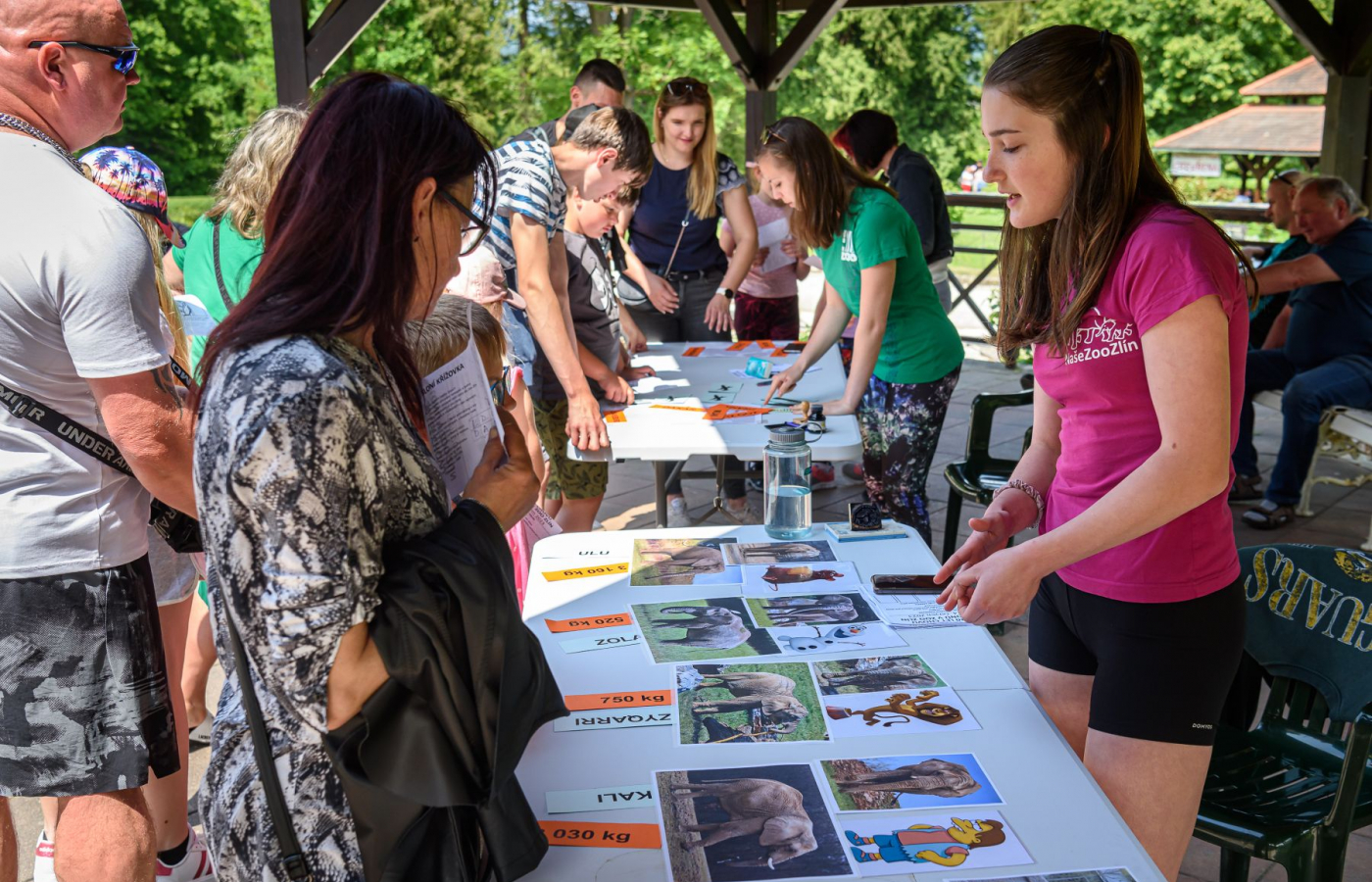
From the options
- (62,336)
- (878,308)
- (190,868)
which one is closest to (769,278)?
(878,308)

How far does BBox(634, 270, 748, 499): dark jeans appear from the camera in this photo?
478cm

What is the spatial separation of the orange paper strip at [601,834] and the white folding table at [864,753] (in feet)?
0.03

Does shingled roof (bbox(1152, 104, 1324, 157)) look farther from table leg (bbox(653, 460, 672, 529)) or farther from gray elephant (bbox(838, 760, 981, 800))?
gray elephant (bbox(838, 760, 981, 800))

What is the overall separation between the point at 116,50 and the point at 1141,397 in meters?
1.61

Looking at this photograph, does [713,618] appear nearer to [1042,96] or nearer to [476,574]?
[476,574]

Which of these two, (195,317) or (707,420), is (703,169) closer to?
(707,420)

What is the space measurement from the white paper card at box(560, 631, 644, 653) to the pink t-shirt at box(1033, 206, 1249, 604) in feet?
2.18

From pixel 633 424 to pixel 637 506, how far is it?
2.00 meters

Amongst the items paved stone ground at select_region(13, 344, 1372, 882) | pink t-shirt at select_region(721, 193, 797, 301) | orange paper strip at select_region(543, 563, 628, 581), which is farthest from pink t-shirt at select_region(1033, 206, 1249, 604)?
pink t-shirt at select_region(721, 193, 797, 301)

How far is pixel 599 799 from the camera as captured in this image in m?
1.33

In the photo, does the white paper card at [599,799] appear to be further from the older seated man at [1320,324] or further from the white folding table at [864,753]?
the older seated man at [1320,324]

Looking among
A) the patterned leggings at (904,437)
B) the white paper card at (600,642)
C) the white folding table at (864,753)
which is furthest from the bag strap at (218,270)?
the patterned leggings at (904,437)

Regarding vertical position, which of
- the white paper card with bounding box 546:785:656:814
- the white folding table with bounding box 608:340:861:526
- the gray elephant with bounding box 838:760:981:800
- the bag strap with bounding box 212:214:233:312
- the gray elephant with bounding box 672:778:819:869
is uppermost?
the bag strap with bounding box 212:214:233:312

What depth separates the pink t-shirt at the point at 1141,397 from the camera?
134 cm
